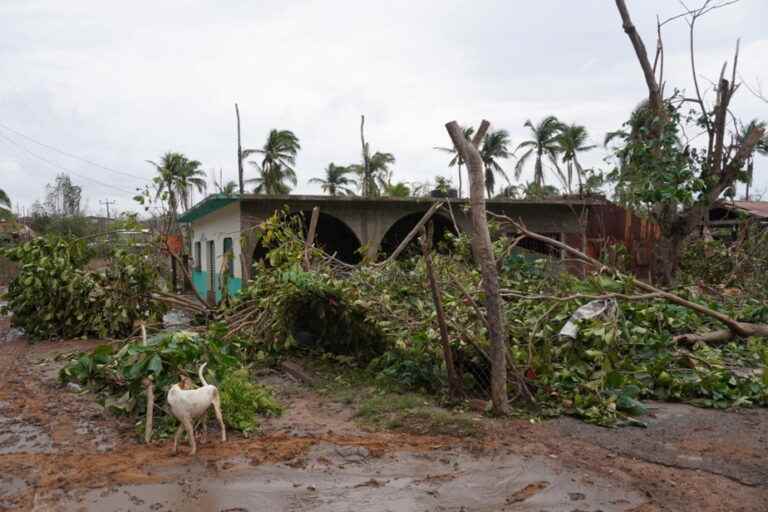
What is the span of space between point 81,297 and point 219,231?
5.35m

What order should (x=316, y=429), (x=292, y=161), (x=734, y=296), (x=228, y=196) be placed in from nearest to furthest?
(x=316, y=429) → (x=734, y=296) → (x=228, y=196) → (x=292, y=161)

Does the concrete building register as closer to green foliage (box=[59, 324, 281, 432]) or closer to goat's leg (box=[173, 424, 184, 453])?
green foliage (box=[59, 324, 281, 432])

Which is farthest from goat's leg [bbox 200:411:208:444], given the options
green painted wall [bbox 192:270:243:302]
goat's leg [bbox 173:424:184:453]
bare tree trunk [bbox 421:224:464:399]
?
green painted wall [bbox 192:270:243:302]

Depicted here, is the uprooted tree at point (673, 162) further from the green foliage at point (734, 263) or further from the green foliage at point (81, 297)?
the green foliage at point (81, 297)

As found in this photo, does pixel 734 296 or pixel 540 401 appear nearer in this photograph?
pixel 540 401

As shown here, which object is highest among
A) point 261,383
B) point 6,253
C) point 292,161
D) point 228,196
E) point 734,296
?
point 292,161

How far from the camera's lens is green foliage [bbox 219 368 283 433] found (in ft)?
17.5

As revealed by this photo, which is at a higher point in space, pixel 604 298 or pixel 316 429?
pixel 604 298

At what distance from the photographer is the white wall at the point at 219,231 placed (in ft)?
45.5

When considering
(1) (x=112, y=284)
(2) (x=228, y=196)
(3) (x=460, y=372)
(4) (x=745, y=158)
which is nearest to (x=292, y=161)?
(2) (x=228, y=196)

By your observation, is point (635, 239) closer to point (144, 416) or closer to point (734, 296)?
point (734, 296)

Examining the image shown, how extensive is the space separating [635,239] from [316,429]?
1009cm

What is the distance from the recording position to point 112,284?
10773 millimetres

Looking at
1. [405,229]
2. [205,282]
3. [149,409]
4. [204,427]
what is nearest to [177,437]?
[204,427]
